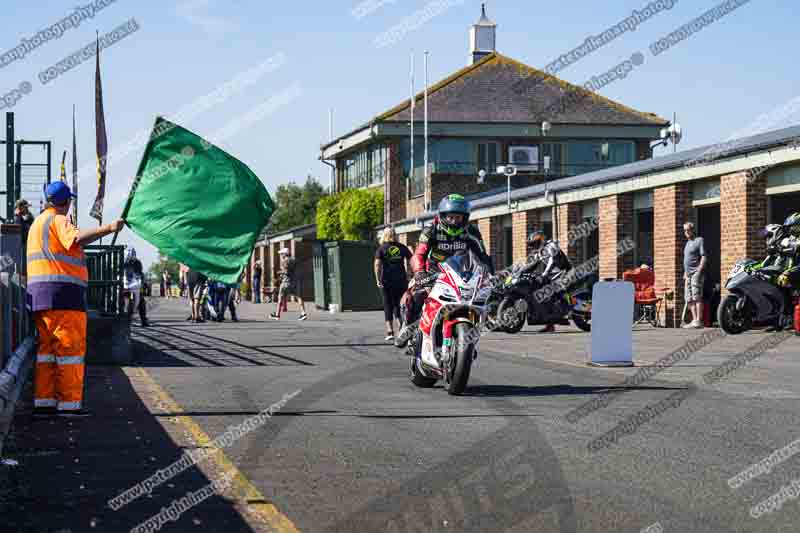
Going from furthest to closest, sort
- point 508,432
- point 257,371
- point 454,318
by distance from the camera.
Result: point 257,371, point 454,318, point 508,432

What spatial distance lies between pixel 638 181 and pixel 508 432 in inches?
728

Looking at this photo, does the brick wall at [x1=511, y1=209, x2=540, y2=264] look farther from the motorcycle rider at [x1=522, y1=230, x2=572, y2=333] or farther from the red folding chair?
the motorcycle rider at [x1=522, y1=230, x2=572, y2=333]

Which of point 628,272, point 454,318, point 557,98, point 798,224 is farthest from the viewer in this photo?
point 557,98

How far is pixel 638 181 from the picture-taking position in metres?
25.9

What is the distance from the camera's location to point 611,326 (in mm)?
14258

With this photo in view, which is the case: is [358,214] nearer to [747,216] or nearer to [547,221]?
[547,221]

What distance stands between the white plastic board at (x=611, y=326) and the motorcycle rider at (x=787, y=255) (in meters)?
5.44

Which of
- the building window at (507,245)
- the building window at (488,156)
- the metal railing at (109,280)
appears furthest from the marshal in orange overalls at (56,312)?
the building window at (488,156)

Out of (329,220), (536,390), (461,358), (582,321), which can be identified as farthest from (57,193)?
(329,220)

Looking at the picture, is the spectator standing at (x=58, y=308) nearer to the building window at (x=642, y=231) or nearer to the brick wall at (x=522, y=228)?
the building window at (x=642, y=231)

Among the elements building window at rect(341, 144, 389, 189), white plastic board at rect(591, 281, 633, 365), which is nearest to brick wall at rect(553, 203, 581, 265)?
white plastic board at rect(591, 281, 633, 365)

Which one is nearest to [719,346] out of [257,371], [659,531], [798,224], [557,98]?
[798,224]

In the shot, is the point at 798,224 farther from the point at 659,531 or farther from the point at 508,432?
the point at 659,531

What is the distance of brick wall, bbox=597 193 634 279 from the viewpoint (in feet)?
87.9
